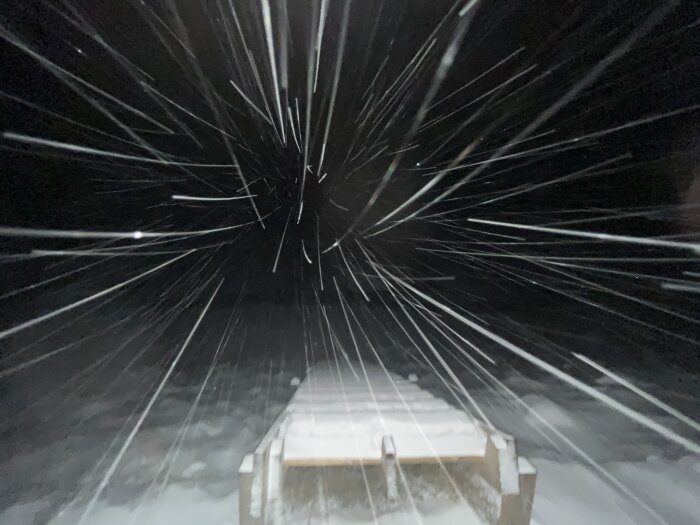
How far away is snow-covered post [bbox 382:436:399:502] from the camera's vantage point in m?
2.37

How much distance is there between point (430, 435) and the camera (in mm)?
2672

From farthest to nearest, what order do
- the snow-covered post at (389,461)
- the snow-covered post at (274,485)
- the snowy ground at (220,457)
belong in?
the snowy ground at (220,457) < the snow-covered post at (389,461) < the snow-covered post at (274,485)

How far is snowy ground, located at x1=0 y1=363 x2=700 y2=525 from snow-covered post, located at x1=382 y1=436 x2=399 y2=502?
0.65ft

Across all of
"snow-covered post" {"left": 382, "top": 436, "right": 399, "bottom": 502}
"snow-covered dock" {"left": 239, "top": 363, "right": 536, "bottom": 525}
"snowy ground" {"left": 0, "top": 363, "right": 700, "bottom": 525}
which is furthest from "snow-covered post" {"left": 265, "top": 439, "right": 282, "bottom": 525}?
"snow-covered post" {"left": 382, "top": 436, "right": 399, "bottom": 502}

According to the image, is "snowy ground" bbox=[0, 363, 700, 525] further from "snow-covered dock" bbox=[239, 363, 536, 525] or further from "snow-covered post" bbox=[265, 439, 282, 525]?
"snow-covered post" bbox=[265, 439, 282, 525]

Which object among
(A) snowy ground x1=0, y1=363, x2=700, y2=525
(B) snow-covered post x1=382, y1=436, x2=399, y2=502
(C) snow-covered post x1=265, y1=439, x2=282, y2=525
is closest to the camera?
(C) snow-covered post x1=265, y1=439, x2=282, y2=525

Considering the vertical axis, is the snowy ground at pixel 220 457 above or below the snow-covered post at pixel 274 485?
below

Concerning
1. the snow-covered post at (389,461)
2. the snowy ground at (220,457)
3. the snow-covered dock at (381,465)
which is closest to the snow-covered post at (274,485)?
the snow-covered dock at (381,465)

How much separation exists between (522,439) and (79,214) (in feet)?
27.4

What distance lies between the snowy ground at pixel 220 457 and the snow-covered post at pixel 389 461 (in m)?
0.20

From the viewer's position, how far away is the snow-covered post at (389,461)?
237cm

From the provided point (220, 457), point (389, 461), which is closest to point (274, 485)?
point (389, 461)

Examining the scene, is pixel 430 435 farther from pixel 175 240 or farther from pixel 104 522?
pixel 175 240

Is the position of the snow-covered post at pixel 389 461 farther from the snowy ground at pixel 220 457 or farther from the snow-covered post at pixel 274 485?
the snow-covered post at pixel 274 485
